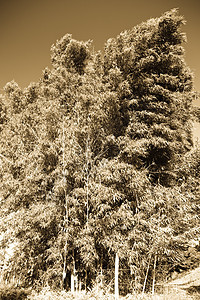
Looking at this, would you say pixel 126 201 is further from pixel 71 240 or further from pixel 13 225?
pixel 13 225

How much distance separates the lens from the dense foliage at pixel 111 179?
4.11m

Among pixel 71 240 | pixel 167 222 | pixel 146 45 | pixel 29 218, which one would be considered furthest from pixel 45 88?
pixel 167 222

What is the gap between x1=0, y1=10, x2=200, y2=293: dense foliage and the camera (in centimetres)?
411

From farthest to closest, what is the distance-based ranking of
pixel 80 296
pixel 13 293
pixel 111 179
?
pixel 13 293, pixel 111 179, pixel 80 296

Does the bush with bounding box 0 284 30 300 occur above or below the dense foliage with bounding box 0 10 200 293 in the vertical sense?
below

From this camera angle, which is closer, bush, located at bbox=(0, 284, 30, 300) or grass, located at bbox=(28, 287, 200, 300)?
grass, located at bbox=(28, 287, 200, 300)

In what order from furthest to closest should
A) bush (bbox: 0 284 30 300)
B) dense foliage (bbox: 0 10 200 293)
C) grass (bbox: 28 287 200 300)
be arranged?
bush (bbox: 0 284 30 300)
dense foliage (bbox: 0 10 200 293)
grass (bbox: 28 287 200 300)

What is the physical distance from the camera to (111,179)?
4.25 metres

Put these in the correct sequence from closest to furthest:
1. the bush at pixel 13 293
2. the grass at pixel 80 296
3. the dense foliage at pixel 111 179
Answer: the grass at pixel 80 296 < the dense foliage at pixel 111 179 < the bush at pixel 13 293

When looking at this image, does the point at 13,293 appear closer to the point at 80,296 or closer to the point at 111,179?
the point at 80,296

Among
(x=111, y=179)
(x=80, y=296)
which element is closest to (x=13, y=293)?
(x=80, y=296)

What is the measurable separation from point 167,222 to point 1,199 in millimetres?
4340

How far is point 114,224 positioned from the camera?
4043 mm

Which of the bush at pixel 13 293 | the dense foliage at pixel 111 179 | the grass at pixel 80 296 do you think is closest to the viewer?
the grass at pixel 80 296
